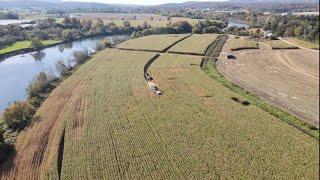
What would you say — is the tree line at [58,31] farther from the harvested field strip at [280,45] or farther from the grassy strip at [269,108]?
the grassy strip at [269,108]

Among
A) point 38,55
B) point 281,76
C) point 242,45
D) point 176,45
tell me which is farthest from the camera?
point 38,55


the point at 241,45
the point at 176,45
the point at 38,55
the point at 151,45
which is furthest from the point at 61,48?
the point at 241,45

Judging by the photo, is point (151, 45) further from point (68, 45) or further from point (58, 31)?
point (58, 31)

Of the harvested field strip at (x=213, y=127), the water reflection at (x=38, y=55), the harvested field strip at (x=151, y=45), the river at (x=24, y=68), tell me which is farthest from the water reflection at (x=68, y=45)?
the harvested field strip at (x=213, y=127)

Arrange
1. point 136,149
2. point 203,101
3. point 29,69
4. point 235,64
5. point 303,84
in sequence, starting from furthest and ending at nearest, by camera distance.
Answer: point 29,69
point 235,64
point 303,84
point 203,101
point 136,149

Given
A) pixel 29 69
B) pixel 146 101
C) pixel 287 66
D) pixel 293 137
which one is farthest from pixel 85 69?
pixel 293 137

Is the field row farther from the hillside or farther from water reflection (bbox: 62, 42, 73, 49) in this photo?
the hillside

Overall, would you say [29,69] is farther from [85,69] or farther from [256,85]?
[256,85]

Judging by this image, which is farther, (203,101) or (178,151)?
(203,101)
